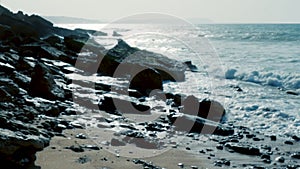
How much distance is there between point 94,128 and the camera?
7.78 metres

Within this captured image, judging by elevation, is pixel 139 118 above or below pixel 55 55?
A: below

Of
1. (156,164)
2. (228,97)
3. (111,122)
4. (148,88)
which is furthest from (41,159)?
(228,97)

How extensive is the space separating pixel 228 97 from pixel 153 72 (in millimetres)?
3424

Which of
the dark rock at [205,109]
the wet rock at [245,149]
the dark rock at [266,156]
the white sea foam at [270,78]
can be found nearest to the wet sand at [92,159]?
the wet rock at [245,149]

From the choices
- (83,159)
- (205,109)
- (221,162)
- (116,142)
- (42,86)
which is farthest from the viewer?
(205,109)

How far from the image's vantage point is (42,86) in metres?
8.79

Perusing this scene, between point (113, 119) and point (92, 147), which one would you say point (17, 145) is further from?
point (113, 119)

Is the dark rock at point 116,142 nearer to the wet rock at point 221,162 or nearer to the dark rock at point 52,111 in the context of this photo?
the dark rock at point 52,111

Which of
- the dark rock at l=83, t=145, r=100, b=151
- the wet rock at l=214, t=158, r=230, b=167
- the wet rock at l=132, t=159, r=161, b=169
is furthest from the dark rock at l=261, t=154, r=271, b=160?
the dark rock at l=83, t=145, r=100, b=151

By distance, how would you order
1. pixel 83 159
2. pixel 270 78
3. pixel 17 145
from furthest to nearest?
pixel 270 78
pixel 83 159
pixel 17 145

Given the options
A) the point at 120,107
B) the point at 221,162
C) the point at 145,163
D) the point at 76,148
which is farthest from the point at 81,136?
the point at 120,107

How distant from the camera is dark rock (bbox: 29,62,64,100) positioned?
868 centimetres

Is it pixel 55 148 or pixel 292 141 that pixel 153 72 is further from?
pixel 55 148

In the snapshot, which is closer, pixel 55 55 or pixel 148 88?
pixel 148 88
